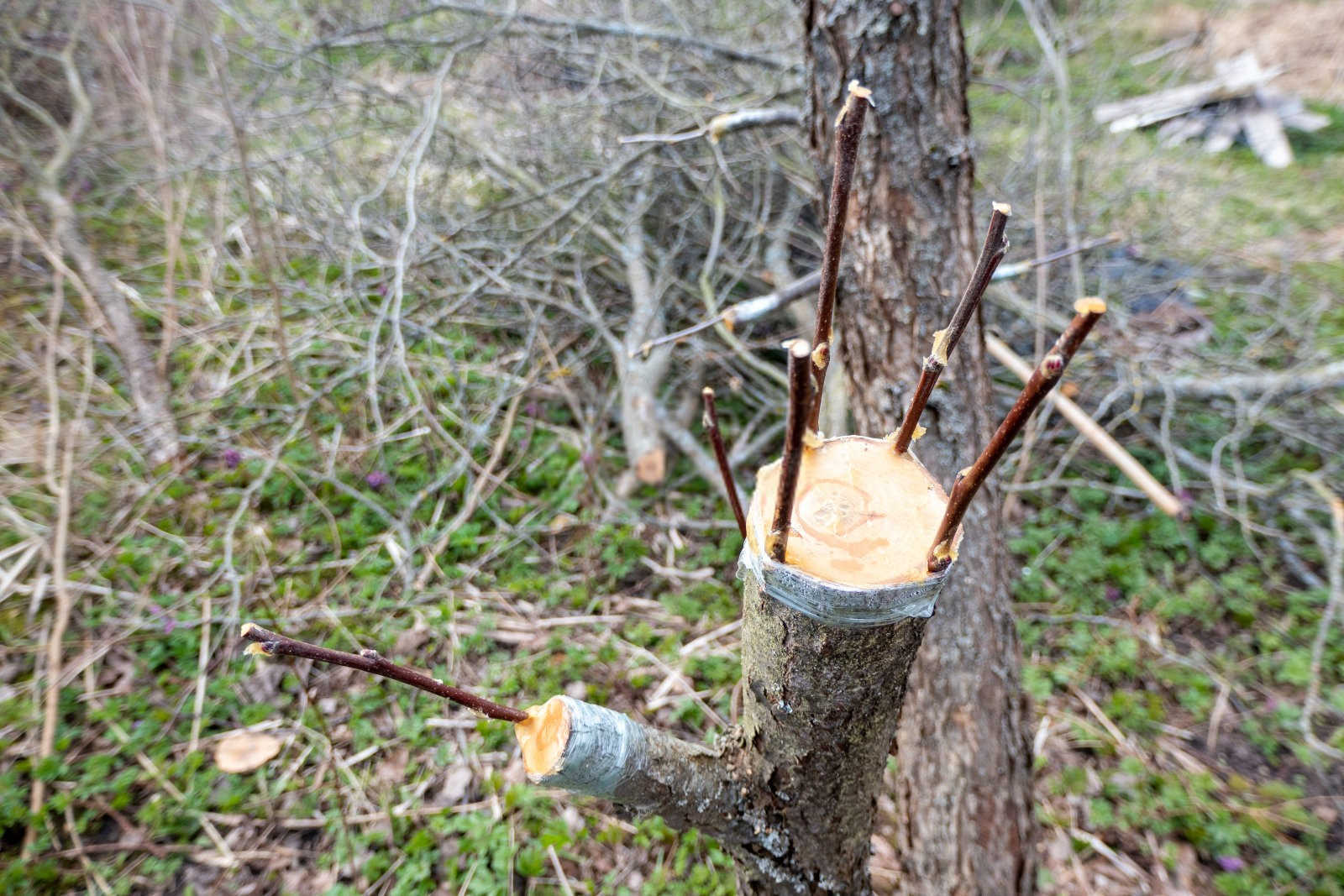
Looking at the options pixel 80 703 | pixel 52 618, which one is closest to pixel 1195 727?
pixel 80 703

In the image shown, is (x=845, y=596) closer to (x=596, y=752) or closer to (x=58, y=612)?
(x=596, y=752)

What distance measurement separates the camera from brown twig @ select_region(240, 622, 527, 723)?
627 mm

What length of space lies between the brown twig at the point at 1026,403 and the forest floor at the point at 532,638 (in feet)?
2.52

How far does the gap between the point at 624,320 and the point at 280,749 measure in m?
2.54

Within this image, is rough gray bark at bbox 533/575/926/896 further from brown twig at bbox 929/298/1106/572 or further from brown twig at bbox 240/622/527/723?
brown twig at bbox 929/298/1106/572

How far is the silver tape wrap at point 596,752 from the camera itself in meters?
0.82

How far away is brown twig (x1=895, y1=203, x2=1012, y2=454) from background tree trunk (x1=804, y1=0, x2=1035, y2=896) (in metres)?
1.13

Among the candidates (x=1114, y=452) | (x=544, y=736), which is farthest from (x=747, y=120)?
(x=544, y=736)

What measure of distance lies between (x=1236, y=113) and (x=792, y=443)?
35.0 feet

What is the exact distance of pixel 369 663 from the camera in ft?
2.39

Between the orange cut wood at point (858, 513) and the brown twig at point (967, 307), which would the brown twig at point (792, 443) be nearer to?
the orange cut wood at point (858, 513)

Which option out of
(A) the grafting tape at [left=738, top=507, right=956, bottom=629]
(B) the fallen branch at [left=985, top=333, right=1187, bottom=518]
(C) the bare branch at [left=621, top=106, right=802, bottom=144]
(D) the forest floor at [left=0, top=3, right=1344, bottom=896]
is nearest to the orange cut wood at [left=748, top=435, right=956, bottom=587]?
(A) the grafting tape at [left=738, top=507, right=956, bottom=629]

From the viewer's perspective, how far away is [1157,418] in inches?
145

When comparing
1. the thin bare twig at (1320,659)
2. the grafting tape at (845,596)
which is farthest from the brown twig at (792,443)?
the thin bare twig at (1320,659)
